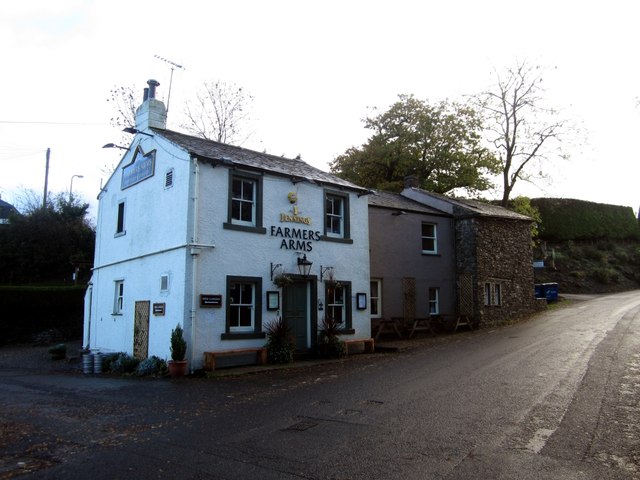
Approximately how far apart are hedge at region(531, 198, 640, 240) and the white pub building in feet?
97.1

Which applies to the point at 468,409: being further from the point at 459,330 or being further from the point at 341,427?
the point at 459,330

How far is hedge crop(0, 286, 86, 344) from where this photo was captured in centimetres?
2547

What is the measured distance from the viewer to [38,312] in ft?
86.6

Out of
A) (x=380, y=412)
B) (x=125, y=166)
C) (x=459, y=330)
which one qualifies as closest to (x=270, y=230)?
(x=125, y=166)

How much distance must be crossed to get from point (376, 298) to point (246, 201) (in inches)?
320

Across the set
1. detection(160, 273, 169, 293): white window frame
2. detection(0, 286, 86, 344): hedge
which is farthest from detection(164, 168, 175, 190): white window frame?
detection(0, 286, 86, 344): hedge

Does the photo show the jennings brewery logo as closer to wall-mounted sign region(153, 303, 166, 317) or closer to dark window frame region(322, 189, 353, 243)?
dark window frame region(322, 189, 353, 243)

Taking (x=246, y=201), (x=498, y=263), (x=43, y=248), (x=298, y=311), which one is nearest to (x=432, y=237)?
(x=498, y=263)

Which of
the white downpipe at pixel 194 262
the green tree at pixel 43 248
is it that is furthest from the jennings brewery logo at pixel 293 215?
the green tree at pixel 43 248

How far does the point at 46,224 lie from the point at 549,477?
33.9m

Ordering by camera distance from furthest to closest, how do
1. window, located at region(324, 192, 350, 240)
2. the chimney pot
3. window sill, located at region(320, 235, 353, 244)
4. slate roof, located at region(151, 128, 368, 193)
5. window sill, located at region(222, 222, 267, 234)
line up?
window, located at region(324, 192, 350, 240) → the chimney pot → window sill, located at region(320, 235, 353, 244) → slate roof, located at region(151, 128, 368, 193) → window sill, located at region(222, 222, 267, 234)

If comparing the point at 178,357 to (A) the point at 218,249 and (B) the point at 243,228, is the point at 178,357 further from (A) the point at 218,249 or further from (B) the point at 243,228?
(B) the point at 243,228

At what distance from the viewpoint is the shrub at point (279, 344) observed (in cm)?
1498

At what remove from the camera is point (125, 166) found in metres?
18.7
